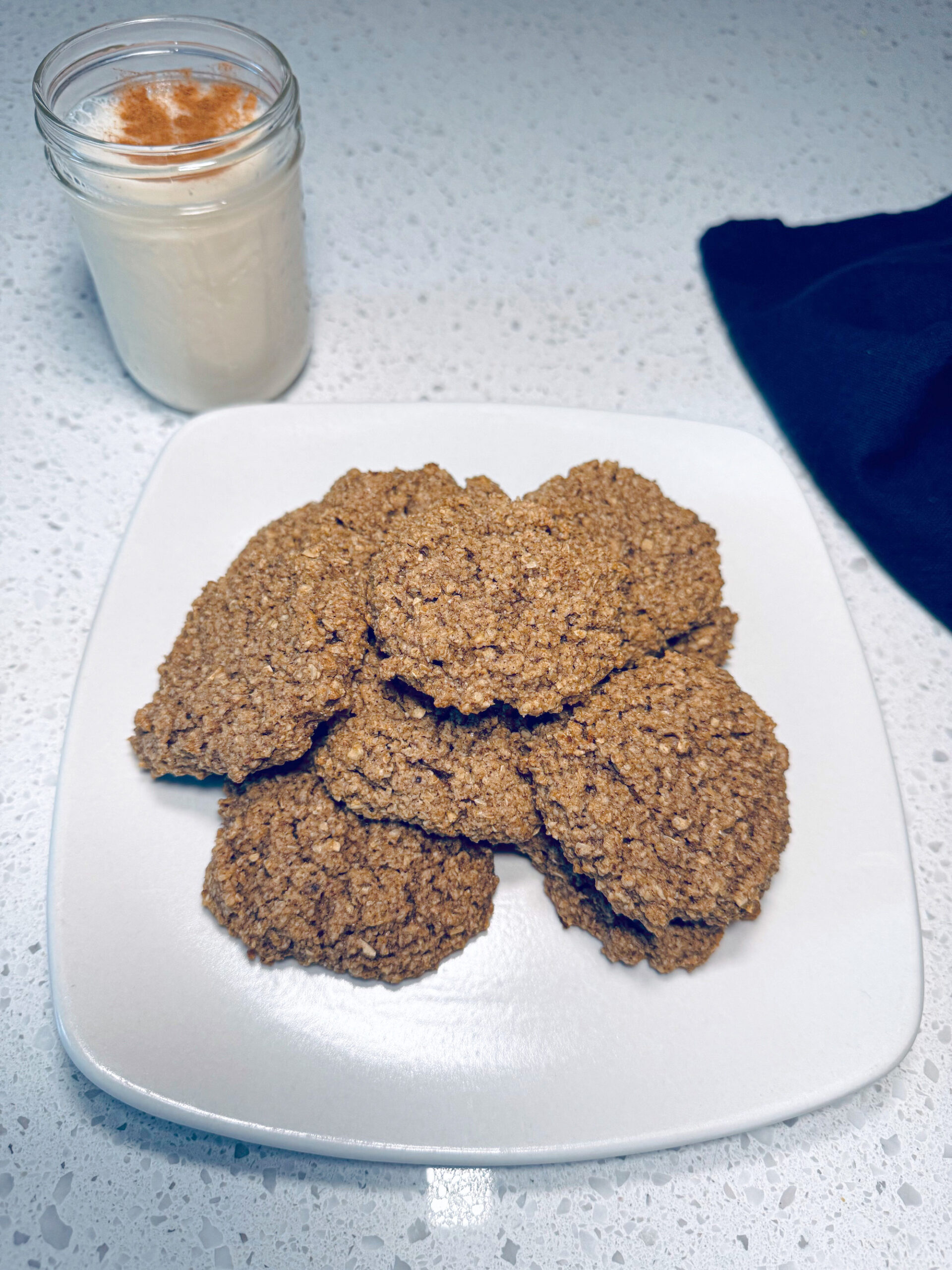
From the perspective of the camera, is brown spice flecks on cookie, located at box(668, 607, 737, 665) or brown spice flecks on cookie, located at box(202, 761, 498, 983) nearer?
brown spice flecks on cookie, located at box(202, 761, 498, 983)

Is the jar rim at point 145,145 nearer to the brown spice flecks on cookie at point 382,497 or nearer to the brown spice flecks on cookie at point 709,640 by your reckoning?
the brown spice flecks on cookie at point 382,497

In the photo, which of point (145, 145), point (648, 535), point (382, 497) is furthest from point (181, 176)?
point (648, 535)

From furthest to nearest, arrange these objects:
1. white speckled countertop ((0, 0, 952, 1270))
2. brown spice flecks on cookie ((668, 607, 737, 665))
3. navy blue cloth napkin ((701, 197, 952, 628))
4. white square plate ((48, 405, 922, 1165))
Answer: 1. navy blue cloth napkin ((701, 197, 952, 628))
2. brown spice flecks on cookie ((668, 607, 737, 665))
3. white speckled countertop ((0, 0, 952, 1270))
4. white square plate ((48, 405, 922, 1165))

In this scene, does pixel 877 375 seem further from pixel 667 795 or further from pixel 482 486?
pixel 667 795

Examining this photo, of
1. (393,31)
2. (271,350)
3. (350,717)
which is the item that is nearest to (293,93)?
(271,350)

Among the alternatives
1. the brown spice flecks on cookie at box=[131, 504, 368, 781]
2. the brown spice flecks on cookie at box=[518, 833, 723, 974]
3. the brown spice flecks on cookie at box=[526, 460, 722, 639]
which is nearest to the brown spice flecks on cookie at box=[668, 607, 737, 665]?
the brown spice flecks on cookie at box=[526, 460, 722, 639]

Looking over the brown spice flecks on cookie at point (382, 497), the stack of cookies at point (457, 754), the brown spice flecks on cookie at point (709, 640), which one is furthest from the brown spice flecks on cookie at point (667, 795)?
the brown spice flecks on cookie at point (382, 497)

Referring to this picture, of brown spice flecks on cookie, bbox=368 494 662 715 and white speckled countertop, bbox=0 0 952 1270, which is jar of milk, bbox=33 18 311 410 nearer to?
white speckled countertop, bbox=0 0 952 1270
